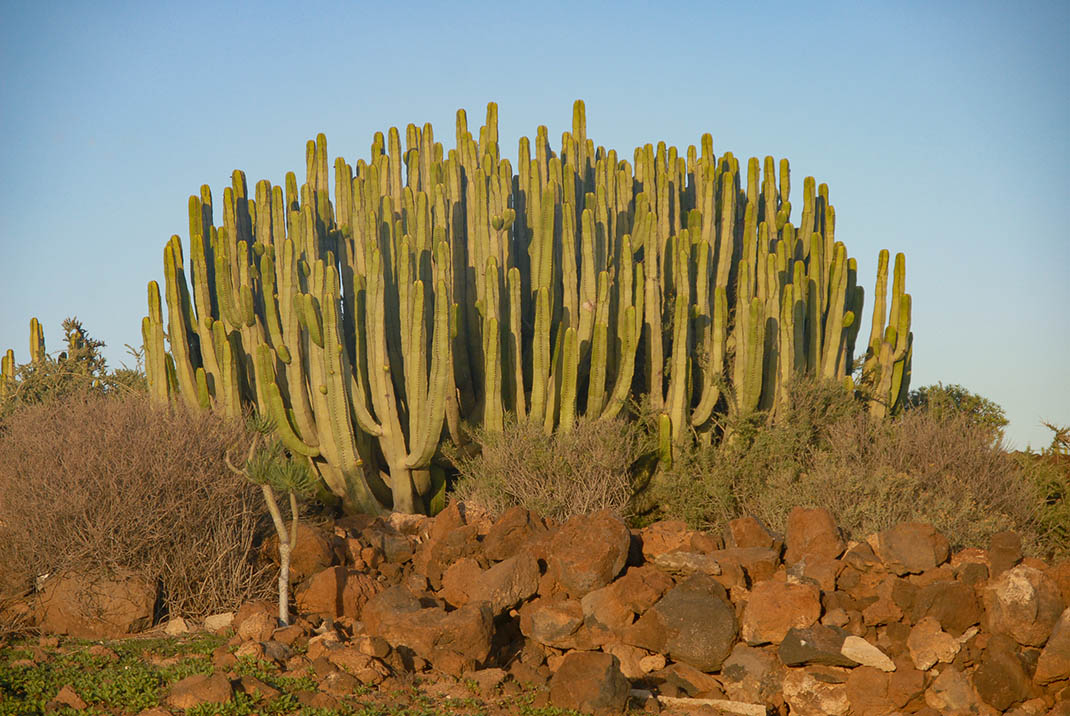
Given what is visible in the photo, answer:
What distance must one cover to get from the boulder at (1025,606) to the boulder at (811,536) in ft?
4.45


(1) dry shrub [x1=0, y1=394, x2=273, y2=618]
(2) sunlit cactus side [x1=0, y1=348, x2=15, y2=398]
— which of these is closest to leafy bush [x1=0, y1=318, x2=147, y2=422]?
(2) sunlit cactus side [x1=0, y1=348, x2=15, y2=398]

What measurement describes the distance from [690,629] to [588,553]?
1.08 metres

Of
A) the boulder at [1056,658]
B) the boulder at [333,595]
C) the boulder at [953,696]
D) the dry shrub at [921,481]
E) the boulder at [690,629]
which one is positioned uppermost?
the dry shrub at [921,481]

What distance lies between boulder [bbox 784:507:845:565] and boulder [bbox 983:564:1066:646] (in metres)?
1.36

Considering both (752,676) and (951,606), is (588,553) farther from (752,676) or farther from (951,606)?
(951,606)

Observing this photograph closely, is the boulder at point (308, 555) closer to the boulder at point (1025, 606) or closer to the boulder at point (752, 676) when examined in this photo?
the boulder at point (752, 676)

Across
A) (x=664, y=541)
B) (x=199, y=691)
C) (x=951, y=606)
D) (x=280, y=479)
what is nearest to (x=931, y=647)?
(x=951, y=606)

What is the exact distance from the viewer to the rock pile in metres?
7.75

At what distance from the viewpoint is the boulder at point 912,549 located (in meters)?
8.63

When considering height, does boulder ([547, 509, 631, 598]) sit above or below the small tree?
below

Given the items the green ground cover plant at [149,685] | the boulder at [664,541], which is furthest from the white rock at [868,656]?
the green ground cover plant at [149,685]

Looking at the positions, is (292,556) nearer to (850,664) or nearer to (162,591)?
(162,591)

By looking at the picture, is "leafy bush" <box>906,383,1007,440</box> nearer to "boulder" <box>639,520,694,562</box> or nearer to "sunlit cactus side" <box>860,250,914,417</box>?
"sunlit cactus side" <box>860,250,914,417</box>

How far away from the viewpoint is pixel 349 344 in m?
12.2
